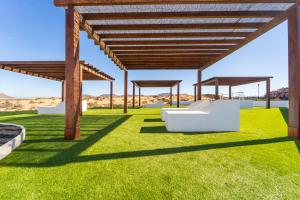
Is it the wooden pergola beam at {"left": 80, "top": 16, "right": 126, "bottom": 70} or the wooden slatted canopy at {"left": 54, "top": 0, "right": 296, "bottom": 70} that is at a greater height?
the wooden slatted canopy at {"left": 54, "top": 0, "right": 296, "bottom": 70}

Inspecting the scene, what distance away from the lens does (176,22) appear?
21.7 ft

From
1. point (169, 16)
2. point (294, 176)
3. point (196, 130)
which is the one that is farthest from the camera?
point (196, 130)

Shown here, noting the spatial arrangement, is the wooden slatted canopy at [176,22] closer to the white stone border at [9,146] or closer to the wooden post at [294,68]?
the wooden post at [294,68]

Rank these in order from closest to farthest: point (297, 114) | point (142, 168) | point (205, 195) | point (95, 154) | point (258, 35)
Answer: point (205, 195) → point (142, 168) → point (95, 154) → point (297, 114) → point (258, 35)

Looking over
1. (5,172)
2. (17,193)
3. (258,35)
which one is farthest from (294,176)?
(258,35)

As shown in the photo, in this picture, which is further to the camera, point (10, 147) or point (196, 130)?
point (196, 130)

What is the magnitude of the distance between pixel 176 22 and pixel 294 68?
399 cm

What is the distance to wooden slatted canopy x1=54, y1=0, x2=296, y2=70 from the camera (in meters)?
5.45

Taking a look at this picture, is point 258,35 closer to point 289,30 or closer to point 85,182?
point 289,30

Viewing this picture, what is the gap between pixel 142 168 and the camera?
3041mm

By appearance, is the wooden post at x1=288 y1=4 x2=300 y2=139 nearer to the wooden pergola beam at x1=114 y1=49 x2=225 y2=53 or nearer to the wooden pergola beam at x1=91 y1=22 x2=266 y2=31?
the wooden pergola beam at x1=91 y1=22 x2=266 y2=31

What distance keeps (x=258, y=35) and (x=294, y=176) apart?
624 centimetres

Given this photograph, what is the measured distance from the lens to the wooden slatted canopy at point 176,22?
545cm

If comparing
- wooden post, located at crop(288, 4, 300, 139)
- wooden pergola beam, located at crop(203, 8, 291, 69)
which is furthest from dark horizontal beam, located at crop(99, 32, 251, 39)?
wooden post, located at crop(288, 4, 300, 139)
